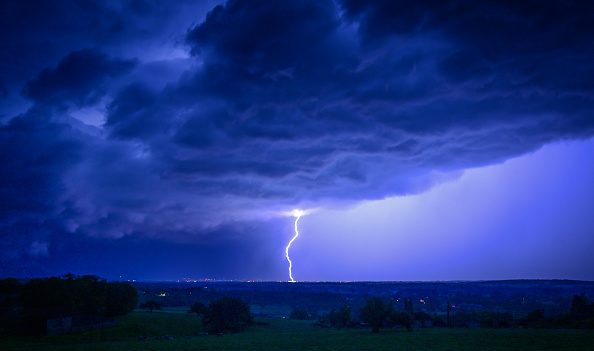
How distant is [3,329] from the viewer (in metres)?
91.2

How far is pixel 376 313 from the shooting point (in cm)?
10631

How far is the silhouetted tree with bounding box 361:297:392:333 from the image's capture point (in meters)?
106

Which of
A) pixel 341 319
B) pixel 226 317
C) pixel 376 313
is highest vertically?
pixel 376 313

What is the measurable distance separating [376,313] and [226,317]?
34.6 m

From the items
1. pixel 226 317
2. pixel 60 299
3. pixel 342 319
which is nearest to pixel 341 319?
pixel 342 319

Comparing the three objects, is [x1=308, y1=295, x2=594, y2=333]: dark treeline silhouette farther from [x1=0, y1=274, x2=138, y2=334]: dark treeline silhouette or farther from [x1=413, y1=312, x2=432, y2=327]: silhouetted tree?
[x1=0, y1=274, x2=138, y2=334]: dark treeline silhouette

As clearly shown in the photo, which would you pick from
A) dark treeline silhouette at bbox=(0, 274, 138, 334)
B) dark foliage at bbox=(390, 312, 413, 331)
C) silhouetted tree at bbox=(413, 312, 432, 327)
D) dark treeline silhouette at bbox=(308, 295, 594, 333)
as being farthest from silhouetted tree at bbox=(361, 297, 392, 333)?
dark treeline silhouette at bbox=(0, 274, 138, 334)

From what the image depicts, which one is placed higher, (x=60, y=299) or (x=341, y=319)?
(x=60, y=299)

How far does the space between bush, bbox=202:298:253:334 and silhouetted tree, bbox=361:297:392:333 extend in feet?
94.0

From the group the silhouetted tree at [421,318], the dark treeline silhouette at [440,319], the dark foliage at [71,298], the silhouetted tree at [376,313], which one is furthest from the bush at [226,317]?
the silhouetted tree at [421,318]

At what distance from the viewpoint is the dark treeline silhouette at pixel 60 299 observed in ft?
297

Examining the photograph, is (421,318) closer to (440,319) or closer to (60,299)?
(440,319)

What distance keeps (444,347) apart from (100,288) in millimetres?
86225

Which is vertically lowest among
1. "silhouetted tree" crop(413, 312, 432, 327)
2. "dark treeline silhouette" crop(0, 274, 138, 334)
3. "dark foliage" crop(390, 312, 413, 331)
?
"silhouetted tree" crop(413, 312, 432, 327)
